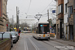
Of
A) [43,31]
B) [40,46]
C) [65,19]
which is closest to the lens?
[40,46]

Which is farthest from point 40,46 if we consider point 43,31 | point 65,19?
point 65,19

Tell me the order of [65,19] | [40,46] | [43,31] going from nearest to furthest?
[40,46] → [43,31] → [65,19]

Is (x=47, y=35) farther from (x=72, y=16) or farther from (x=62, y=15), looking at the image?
(x=62, y=15)

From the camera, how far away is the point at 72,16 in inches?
963

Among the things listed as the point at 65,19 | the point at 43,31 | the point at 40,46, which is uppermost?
the point at 65,19

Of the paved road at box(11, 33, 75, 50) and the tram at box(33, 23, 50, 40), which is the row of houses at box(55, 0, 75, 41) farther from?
the paved road at box(11, 33, 75, 50)

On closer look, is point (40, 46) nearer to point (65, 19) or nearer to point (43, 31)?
point (43, 31)

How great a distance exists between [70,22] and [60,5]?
7.11 m

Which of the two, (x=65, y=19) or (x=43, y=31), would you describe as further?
(x=65, y=19)

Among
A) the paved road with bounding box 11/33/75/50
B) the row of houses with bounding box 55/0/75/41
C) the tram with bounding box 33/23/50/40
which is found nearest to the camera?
the paved road with bounding box 11/33/75/50

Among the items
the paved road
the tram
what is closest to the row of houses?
the tram

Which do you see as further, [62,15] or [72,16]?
[62,15]

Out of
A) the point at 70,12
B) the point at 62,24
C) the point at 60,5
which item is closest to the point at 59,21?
the point at 62,24

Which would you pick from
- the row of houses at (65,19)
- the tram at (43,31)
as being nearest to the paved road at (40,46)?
the tram at (43,31)
